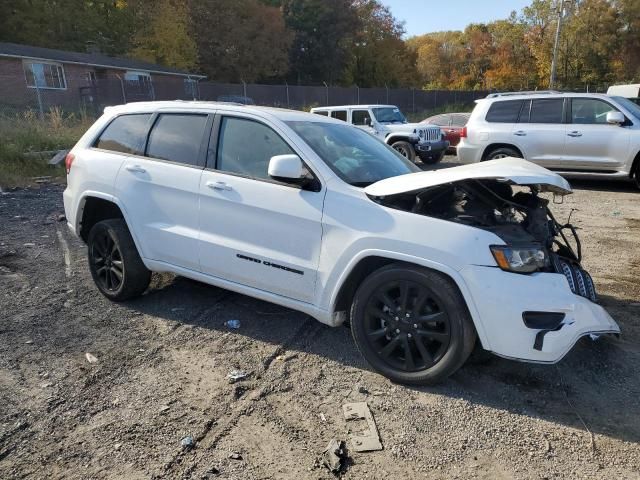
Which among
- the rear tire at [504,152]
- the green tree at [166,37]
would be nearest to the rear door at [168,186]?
the rear tire at [504,152]

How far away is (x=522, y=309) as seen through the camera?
281 centimetres

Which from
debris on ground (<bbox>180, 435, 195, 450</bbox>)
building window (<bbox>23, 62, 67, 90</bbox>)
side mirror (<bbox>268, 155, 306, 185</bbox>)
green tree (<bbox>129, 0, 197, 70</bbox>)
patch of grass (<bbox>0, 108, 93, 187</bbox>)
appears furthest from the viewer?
green tree (<bbox>129, 0, 197, 70</bbox>)

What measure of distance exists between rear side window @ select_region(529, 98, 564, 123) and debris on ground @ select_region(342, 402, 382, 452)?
30.0ft

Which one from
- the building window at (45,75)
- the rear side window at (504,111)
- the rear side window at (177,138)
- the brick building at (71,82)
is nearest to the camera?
the rear side window at (177,138)

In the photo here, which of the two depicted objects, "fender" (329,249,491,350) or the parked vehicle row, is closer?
"fender" (329,249,491,350)

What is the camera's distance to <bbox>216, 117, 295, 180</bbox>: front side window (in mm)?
3678

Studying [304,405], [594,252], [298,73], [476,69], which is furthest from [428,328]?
[476,69]

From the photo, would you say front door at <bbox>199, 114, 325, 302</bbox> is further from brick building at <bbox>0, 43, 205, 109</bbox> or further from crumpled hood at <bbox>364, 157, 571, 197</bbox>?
brick building at <bbox>0, 43, 205, 109</bbox>

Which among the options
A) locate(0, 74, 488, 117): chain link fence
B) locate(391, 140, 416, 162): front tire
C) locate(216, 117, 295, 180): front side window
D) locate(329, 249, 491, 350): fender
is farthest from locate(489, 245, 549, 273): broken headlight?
locate(0, 74, 488, 117): chain link fence

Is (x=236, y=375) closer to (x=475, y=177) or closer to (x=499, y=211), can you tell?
(x=475, y=177)

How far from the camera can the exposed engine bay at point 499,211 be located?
10.2 ft

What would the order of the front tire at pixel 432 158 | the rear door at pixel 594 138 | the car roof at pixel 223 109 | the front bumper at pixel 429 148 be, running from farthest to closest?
1. the front tire at pixel 432 158
2. the front bumper at pixel 429 148
3. the rear door at pixel 594 138
4. the car roof at pixel 223 109

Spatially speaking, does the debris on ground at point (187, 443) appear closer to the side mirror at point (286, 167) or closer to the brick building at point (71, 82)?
the side mirror at point (286, 167)

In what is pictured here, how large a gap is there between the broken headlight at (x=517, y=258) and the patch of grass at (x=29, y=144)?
34.9 feet
